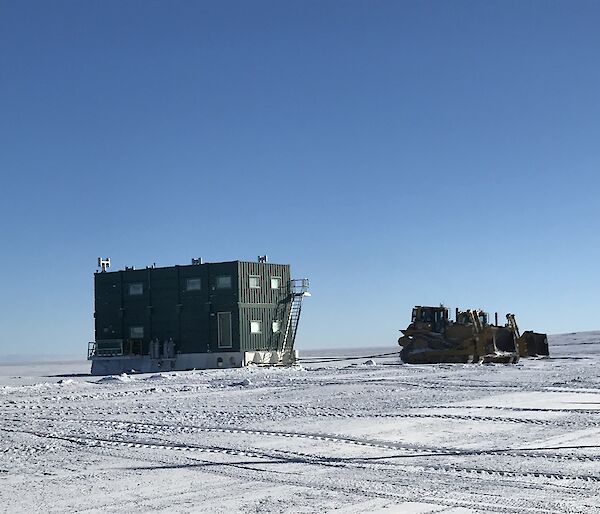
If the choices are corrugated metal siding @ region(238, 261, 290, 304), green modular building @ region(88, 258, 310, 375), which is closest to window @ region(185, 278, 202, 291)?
green modular building @ region(88, 258, 310, 375)

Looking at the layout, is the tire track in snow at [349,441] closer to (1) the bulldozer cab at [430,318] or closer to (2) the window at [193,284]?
(2) the window at [193,284]

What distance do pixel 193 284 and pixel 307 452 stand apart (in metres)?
31.1

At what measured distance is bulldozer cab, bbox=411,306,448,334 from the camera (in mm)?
40969

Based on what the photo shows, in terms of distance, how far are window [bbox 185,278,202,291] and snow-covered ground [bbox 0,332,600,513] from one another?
2025 cm

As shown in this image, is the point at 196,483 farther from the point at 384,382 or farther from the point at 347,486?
the point at 384,382

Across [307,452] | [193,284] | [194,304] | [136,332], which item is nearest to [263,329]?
[194,304]

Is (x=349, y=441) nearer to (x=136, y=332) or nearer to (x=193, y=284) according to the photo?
(x=193, y=284)

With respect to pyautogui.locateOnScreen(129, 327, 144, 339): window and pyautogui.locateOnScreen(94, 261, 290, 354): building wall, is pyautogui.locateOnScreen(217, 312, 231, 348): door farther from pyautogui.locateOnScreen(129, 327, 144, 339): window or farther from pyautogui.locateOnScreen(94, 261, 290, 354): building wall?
pyautogui.locateOnScreen(129, 327, 144, 339): window

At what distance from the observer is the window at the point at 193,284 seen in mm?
41897

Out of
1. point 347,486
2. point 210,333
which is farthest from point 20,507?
point 210,333

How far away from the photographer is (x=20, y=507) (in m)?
8.36

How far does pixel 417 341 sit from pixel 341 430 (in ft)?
90.1

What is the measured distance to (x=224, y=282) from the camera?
4138 cm

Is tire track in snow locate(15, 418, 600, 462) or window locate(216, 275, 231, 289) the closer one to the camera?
tire track in snow locate(15, 418, 600, 462)
